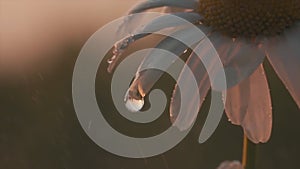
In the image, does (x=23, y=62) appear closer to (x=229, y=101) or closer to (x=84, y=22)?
(x=84, y=22)

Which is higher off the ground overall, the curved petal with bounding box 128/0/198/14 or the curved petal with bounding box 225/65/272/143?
the curved petal with bounding box 128/0/198/14

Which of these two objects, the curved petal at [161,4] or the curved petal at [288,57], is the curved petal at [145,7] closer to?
the curved petal at [161,4]

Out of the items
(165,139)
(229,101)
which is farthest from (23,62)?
(229,101)

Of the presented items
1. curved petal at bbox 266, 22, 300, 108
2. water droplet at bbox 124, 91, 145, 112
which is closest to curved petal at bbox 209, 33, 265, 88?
curved petal at bbox 266, 22, 300, 108

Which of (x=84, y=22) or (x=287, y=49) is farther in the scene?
(x=84, y=22)

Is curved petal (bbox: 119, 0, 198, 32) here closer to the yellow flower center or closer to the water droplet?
the yellow flower center

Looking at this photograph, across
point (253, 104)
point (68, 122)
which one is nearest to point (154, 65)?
point (253, 104)
